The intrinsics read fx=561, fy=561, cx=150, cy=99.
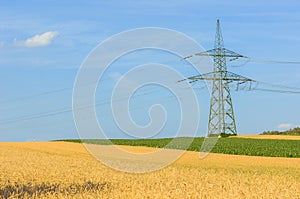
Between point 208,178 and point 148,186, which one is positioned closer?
point 148,186

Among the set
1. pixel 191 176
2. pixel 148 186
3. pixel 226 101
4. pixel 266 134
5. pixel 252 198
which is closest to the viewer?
pixel 252 198

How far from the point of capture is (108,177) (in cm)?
2375

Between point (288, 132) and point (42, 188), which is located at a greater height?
point (288, 132)

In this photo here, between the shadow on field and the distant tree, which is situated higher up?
the distant tree

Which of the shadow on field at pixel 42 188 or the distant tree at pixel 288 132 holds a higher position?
the distant tree at pixel 288 132

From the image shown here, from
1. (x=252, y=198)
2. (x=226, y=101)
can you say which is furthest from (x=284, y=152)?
(x=252, y=198)

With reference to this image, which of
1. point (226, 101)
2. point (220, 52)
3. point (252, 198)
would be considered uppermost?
point (220, 52)

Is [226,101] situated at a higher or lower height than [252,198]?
higher

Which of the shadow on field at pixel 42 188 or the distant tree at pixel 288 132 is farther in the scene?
the distant tree at pixel 288 132

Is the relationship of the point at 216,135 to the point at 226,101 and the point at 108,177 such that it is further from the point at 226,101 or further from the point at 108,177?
the point at 108,177

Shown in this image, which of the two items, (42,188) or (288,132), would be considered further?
(288,132)

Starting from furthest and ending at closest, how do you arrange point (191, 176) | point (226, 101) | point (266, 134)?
point (266, 134)
point (226, 101)
point (191, 176)

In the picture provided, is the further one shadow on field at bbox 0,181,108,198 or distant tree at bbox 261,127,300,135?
distant tree at bbox 261,127,300,135

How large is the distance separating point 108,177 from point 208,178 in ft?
14.0
